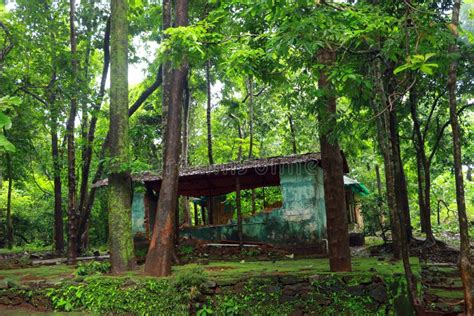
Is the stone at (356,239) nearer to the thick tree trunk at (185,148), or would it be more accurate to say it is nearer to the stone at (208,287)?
the thick tree trunk at (185,148)

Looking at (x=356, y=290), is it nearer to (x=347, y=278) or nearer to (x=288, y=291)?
(x=347, y=278)

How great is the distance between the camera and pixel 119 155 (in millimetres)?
8742

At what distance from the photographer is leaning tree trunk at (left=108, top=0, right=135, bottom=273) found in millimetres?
8586

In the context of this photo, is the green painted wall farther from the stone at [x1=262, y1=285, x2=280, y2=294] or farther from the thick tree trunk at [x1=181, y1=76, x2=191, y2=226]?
the thick tree trunk at [x1=181, y1=76, x2=191, y2=226]

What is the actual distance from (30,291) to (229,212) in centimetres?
1504

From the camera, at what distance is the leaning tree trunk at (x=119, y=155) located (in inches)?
338

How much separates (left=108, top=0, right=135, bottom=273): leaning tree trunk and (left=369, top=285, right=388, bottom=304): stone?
490 centimetres

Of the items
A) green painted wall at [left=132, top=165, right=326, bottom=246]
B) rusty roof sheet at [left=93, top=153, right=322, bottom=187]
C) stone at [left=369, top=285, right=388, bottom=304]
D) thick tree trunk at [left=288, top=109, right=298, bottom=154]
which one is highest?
thick tree trunk at [left=288, top=109, right=298, bottom=154]

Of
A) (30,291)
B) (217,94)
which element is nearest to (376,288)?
(30,291)

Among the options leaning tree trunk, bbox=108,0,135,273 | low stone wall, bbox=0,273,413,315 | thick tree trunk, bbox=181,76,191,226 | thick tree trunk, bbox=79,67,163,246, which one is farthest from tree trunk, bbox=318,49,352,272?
thick tree trunk, bbox=181,76,191,226

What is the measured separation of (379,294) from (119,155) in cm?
577

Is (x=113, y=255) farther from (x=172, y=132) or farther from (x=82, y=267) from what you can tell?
(x=172, y=132)

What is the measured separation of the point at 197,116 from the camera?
25.6 meters

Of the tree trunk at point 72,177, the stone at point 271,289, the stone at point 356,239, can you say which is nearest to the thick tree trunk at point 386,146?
the stone at point 271,289
